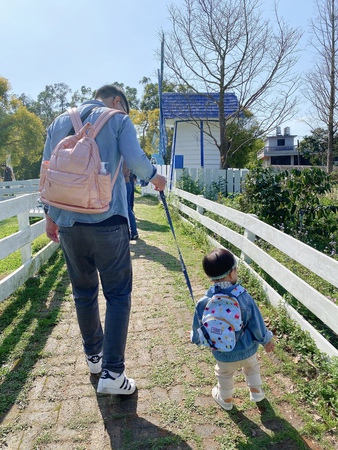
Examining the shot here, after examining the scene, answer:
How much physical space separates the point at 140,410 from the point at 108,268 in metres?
0.96

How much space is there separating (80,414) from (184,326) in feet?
5.07

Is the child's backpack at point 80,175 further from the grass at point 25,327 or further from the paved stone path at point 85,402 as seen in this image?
the grass at point 25,327

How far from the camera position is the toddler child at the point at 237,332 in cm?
242

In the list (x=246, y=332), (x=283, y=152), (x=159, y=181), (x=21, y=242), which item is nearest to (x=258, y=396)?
(x=246, y=332)

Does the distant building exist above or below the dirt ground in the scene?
above

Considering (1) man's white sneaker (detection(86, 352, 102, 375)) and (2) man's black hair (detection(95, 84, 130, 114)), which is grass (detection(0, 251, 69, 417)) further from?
(2) man's black hair (detection(95, 84, 130, 114))

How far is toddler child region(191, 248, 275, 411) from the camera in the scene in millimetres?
2424

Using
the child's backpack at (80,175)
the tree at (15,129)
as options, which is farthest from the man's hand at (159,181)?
the tree at (15,129)

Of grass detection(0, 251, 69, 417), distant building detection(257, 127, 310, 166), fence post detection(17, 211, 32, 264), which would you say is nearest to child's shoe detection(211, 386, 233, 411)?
grass detection(0, 251, 69, 417)

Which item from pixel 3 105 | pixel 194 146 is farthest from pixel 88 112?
pixel 3 105

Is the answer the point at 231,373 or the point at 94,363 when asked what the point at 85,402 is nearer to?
the point at 94,363

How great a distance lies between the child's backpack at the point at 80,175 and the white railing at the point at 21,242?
6.02 feet

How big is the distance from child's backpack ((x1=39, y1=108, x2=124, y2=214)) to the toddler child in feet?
2.51

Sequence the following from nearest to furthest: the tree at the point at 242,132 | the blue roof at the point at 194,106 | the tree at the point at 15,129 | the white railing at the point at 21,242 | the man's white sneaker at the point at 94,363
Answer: the man's white sneaker at the point at 94,363 → the white railing at the point at 21,242 → the tree at the point at 242,132 → the blue roof at the point at 194,106 → the tree at the point at 15,129
